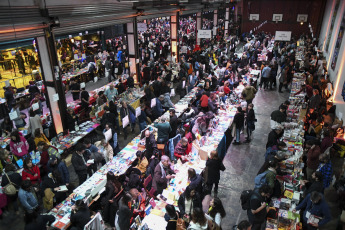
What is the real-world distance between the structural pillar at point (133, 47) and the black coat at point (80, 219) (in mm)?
9472

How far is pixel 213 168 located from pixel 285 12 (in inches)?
1099

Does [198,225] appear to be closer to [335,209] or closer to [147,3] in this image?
[335,209]

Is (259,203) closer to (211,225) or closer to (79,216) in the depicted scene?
(211,225)

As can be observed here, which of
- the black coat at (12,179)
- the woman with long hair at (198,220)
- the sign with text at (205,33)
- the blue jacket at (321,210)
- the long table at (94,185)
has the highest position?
the sign with text at (205,33)

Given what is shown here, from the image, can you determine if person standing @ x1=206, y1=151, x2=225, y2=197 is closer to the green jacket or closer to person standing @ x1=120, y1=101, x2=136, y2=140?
the green jacket

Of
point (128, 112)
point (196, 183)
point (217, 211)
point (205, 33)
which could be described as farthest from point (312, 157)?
point (205, 33)

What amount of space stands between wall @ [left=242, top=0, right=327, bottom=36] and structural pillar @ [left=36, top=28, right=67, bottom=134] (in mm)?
26157

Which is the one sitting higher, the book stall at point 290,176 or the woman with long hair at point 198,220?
the woman with long hair at point 198,220

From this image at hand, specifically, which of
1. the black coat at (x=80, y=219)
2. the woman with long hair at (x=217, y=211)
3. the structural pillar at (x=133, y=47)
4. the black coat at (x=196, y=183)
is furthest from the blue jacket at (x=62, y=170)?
the structural pillar at (x=133, y=47)

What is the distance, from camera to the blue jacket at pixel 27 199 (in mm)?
5706

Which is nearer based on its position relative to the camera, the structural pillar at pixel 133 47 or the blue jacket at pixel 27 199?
the blue jacket at pixel 27 199

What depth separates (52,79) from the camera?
8.99 meters

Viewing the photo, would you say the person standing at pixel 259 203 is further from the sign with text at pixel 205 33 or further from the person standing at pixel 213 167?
the sign with text at pixel 205 33

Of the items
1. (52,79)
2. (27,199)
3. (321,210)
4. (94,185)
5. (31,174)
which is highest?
(52,79)
